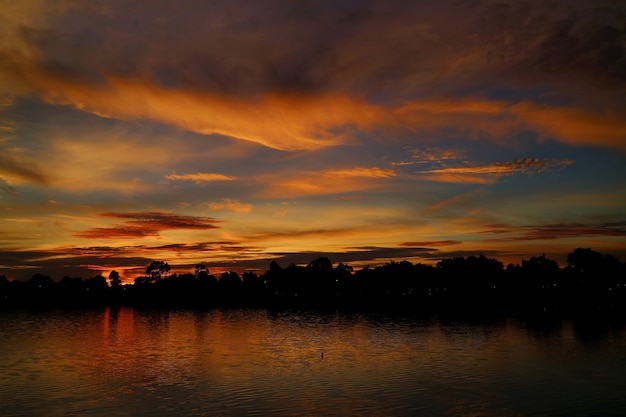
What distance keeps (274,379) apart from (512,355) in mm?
31577

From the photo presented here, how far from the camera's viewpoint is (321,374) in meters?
51.6

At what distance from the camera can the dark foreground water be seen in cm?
3869

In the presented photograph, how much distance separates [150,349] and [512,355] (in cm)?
4818

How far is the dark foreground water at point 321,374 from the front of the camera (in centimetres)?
3869

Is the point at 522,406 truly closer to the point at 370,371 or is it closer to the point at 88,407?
the point at 370,371

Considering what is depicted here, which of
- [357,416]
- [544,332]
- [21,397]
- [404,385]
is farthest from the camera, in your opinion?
[544,332]

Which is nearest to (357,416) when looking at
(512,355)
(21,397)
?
(21,397)

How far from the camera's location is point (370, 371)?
5284 cm

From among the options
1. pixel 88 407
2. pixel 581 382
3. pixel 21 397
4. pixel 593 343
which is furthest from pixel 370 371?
pixel 593 343

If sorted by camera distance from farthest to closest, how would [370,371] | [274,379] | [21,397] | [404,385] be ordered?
[370,371]
[274,379]
[404,385]
[21,397]

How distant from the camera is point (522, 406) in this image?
1533 inches

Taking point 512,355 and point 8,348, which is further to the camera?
point 8,348

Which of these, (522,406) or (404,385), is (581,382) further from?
(404,385)

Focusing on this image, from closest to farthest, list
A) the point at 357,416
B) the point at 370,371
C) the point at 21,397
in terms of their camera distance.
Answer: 1. the point at 357,416
2. the point at 21,397
3. the point at 370,371
